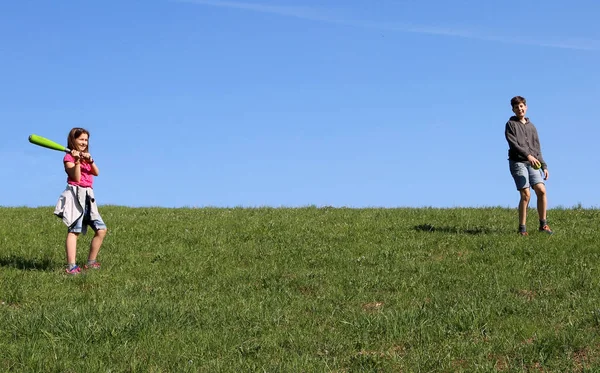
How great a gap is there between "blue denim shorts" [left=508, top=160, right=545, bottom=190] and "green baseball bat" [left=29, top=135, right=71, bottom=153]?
9.30 meters

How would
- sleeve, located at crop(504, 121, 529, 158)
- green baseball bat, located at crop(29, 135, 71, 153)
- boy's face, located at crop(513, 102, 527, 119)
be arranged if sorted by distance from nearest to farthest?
green baseball bat, located at crop(29, 135, 71, 153) < sleeve, located at crop(504, 121, 529, 158) < boy's face, located at crop(513, 102, 527, 119)

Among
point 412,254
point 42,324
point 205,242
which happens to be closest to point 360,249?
point 412,254

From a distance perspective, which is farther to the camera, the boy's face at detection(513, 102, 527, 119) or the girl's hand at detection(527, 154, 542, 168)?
the boy's face at detection(513, 102, 527, 119)

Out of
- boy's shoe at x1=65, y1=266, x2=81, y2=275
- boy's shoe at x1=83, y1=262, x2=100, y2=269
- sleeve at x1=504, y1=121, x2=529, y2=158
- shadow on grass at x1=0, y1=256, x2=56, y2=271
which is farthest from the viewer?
sleeve at x1=504, y1=121, x2=529, y2=158

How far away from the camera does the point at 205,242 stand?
14812mm

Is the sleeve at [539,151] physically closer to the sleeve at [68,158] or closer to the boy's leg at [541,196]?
the boy's leg at [541,196]

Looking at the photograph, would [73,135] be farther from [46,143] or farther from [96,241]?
[96,241]

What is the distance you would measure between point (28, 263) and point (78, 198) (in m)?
2.22

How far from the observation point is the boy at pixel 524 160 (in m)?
14.8

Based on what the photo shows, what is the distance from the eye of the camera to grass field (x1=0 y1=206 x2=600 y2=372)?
741cm

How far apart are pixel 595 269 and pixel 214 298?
6.37m

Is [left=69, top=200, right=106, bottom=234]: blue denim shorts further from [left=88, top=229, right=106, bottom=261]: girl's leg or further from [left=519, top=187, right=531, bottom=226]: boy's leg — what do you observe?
[left=519, top=187, right=531, bottom=226]: boy's leg

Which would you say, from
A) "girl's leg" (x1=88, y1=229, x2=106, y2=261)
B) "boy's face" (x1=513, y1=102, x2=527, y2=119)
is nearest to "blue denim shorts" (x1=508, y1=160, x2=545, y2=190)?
"boy's face" (x1=513, y1=102, x2=527, y2=119)

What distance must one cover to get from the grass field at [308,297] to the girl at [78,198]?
20.0 inches
